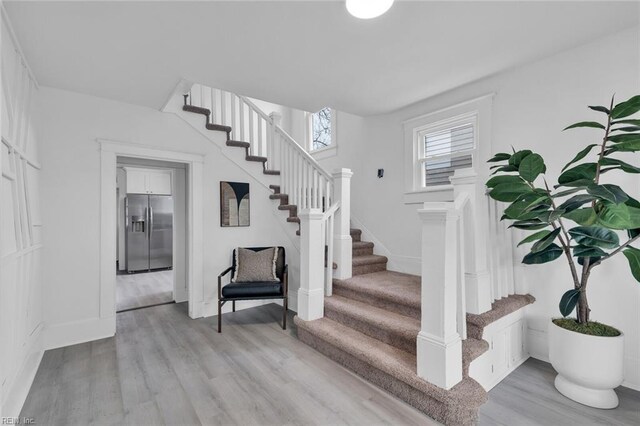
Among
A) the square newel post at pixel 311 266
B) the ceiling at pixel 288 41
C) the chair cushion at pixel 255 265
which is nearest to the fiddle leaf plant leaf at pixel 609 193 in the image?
the ceiling at pixel 288 41

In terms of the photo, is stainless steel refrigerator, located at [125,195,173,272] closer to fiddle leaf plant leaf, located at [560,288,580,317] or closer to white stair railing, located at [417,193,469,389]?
white stair railing, located at [417,193,469,389]

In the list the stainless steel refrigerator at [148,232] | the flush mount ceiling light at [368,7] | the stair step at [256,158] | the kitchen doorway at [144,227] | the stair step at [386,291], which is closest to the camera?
the flush mount ceiling light at [368,7]

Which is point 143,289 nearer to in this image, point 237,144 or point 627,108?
point 237,144

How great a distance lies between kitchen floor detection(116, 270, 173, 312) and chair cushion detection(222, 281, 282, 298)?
173cm

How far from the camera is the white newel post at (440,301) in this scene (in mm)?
1851

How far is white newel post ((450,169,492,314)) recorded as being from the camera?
214cm

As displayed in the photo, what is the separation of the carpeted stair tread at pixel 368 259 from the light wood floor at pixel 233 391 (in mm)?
1205

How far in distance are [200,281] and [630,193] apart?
4.15 meters

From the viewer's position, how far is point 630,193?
219 cm

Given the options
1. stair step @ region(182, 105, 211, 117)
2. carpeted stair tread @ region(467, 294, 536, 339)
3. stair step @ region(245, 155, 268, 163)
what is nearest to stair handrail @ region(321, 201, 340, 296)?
stair step @ region(245, 155, 268, 163)

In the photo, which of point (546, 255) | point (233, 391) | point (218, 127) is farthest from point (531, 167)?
point (218, 127)

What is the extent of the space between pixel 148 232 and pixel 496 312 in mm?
6643

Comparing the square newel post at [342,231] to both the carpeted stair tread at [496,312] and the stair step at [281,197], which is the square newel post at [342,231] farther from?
the carpeted stair tread at [496,312]

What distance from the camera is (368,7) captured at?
1715 millimetres
